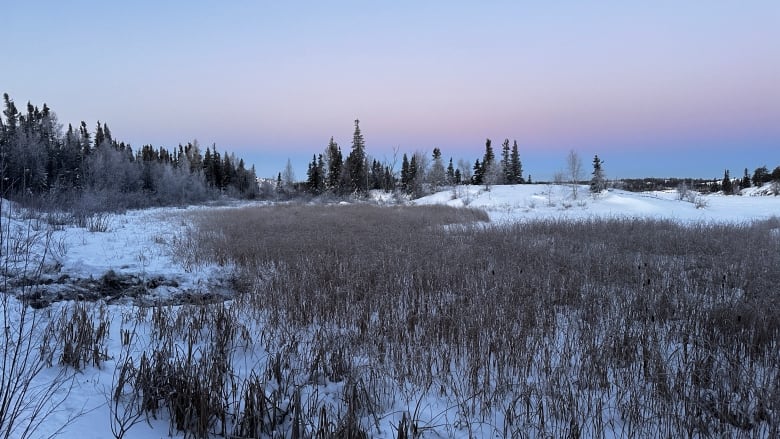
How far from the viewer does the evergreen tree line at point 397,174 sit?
58750 mm

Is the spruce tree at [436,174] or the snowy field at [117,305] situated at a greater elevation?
the spruce tree at [436,174]

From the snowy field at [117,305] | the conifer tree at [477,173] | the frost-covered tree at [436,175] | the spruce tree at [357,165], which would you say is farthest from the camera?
the conifer tree at [477,173]

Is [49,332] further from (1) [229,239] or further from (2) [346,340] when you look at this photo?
(1) [229,239]

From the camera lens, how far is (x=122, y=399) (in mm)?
2787

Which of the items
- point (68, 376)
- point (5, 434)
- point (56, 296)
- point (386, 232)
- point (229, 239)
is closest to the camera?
point (5, 434)

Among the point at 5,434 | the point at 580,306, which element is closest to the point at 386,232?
the point at 580,306

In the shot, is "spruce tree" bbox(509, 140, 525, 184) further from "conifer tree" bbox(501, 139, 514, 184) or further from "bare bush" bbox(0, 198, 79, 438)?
"bare bush" bbox(0, 198, 79, 438)

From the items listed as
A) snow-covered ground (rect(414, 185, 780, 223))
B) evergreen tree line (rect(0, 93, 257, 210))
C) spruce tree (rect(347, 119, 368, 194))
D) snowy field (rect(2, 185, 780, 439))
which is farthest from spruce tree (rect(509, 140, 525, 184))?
snowy field (rect(2, 185, 780, 439))

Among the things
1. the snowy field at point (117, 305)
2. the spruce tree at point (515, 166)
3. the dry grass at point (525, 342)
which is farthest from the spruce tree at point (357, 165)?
the dry grass at point (525, 342)

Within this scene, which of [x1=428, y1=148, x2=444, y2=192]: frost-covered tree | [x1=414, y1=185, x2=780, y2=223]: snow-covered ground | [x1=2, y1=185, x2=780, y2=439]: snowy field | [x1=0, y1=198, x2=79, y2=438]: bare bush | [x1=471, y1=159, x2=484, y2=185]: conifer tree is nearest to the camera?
[x1=0, y1=198, x2=79, y2=438]: bare bush

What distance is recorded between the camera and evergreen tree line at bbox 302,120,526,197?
5875 centimetres

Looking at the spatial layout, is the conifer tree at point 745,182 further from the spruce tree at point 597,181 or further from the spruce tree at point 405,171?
the spruce tree at point 405,171

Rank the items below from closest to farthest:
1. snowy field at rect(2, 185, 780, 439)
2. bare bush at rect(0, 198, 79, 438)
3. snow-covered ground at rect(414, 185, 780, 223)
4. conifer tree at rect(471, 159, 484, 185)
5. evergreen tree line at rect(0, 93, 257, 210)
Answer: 1. bare bush at rect(0, 198, 79, 438)
2. snowy field at rect(2, 185, 780, 439)
3. snow-covered ground at rect(414, 185, 780, 223)
4. evergreen tree line at rect(0, 93, 257, 210)
5. conifer tree at rect(471, 159, 484, 185)

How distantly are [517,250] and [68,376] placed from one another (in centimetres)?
849
